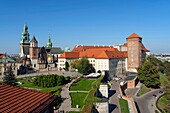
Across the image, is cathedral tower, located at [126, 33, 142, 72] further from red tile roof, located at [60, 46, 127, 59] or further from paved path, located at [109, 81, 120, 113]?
paved path, located at [109, 81, 120, 113]

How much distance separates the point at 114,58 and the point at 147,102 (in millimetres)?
29497

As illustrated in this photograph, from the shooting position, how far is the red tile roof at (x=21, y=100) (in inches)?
230

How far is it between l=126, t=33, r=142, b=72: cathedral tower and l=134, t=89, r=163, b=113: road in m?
25.9

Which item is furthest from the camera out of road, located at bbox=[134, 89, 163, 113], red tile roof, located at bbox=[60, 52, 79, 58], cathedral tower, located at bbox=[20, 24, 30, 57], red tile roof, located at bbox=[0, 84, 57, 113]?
cathedral tower, located at bbox=[20, 24, 30, 57]


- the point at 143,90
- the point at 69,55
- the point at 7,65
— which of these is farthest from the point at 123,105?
the point at 7,65

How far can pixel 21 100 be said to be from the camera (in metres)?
6.61

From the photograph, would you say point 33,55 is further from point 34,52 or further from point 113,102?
point 113,102

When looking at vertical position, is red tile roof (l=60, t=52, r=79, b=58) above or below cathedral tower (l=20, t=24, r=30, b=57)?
below

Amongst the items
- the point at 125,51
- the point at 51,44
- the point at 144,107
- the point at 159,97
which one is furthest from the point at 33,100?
the point at 51,44

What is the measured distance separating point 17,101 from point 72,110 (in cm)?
1541

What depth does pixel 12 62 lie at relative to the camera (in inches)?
2429

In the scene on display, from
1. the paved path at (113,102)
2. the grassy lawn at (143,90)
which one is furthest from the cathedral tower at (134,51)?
the paved path at (113,102)

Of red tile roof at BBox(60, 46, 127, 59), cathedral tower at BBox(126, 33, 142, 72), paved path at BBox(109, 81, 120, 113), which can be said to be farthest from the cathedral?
paved path at BBox(109, 81, 120, 113)

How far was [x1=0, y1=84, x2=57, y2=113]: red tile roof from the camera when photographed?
585 cm
